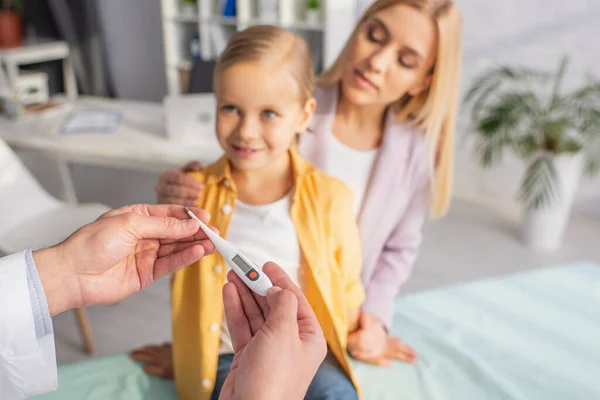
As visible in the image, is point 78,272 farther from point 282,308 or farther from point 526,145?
point 526,145

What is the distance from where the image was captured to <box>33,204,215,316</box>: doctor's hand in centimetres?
59

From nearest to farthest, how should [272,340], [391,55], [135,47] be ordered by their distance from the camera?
[272,340] < [391,55] < [135,47]

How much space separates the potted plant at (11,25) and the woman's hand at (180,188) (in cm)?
283

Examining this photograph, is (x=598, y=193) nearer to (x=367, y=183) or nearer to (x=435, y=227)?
(x=435, y=227)

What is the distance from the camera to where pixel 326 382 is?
767mm

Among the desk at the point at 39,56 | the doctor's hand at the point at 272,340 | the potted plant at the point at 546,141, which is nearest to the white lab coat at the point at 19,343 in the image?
the doctor's hand at the point at 272,340

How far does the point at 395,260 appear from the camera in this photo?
3.38 ft

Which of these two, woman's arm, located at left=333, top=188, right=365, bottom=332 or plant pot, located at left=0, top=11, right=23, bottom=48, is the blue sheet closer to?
woman's arm, located at left=333, top=188, right=365, bottom=332

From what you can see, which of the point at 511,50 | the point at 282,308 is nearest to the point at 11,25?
the point at 511,50

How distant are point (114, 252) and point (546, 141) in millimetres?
1705

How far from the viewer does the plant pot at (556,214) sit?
192 centimetres

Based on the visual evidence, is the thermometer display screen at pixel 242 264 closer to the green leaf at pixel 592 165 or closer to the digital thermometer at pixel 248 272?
the digital thermometer at pixel 248 272

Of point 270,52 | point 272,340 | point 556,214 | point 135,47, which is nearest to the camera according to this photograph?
point 272,340

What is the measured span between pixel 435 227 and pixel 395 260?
1.25 meters
